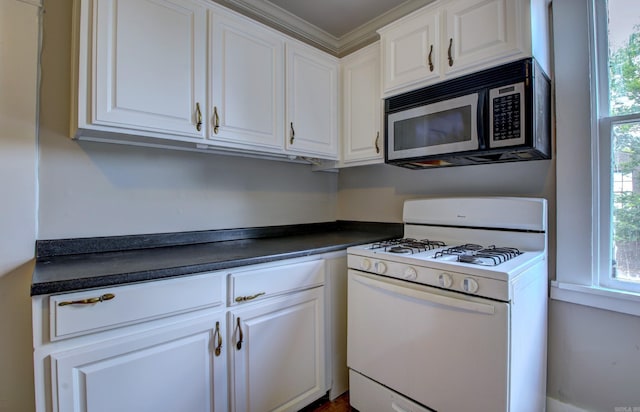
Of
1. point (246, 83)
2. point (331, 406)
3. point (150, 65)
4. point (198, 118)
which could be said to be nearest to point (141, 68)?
point (150, 65)

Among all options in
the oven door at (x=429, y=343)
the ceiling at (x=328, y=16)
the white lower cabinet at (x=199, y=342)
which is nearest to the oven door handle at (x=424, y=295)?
the oven door at (x=429, y=343)

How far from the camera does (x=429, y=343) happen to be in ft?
4.18

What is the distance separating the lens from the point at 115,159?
1502 mm

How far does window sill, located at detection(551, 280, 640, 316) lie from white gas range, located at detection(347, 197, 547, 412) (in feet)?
0.32

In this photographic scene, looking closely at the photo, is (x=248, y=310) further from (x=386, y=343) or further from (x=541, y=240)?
(x=541, y=240)

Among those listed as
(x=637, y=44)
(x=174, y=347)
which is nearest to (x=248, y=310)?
(x=174, y=347)

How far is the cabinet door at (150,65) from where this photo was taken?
121cm

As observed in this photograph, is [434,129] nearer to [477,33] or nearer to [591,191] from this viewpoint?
[477,33]

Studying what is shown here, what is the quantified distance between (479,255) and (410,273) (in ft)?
1.11

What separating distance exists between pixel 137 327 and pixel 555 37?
2.36 meters

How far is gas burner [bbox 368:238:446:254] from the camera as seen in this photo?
154 cm

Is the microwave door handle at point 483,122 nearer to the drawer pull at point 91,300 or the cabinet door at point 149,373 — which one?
the cabinet door at point 149,373

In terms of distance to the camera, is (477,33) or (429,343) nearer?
(429,343)

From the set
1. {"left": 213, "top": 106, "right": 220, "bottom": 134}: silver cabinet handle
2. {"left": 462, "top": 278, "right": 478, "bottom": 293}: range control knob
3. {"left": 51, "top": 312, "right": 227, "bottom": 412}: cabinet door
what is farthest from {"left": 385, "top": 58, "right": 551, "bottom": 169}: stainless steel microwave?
{"left": 51, "top": 312, "right": 227, "bottom": 412}: cabinet door
